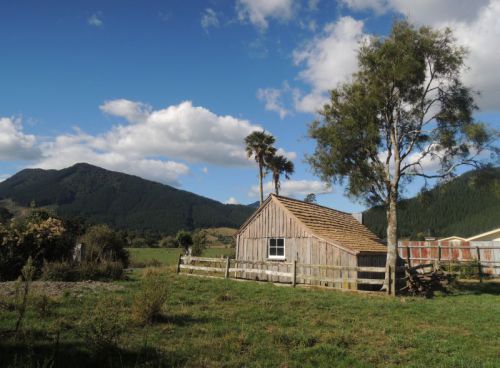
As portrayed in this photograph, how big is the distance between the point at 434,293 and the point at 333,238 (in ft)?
18.4

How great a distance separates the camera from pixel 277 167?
44344 mm

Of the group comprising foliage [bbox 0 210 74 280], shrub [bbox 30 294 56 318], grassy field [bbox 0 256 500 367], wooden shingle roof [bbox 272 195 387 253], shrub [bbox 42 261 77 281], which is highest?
wooden shingle roof [bbox 272 195 387 253]

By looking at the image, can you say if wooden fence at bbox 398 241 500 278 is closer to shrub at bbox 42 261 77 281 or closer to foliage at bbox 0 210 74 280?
shrub at bbox 42 261 77 281

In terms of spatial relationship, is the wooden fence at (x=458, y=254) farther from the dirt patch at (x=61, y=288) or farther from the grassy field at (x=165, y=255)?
the grassy field at (x=165, y=255)

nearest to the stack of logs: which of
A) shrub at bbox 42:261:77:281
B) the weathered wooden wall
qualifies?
the weathered wooden wall

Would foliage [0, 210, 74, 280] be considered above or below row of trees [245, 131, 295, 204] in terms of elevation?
below

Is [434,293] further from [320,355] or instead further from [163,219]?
[163,219]

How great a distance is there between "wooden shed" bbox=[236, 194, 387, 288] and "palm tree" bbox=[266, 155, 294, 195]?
1823cm

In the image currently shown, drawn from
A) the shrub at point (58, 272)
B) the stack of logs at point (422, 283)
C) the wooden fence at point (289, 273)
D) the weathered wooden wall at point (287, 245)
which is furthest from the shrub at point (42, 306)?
the stack of logs at point (422, 283)

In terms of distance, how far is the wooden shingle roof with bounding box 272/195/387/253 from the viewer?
828 inches

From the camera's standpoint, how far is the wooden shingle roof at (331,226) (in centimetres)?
2104

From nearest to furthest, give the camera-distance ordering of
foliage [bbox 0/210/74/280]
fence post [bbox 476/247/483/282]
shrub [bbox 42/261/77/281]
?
shrub [bbox 42/261/77/281]
foliage [bbox 0/210/74/280]
fence post [bbox 476/247/483/282]

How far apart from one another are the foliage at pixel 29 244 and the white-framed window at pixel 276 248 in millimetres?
11108

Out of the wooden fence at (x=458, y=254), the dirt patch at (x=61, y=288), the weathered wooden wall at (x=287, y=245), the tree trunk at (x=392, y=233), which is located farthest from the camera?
the wooden fence at (x=458, y=254)
